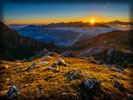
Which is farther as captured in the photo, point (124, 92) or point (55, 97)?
point (124, 92)

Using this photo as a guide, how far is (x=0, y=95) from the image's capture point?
32.4ft

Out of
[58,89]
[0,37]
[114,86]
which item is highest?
[0,37]

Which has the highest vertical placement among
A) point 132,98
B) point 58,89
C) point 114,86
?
point 58,89

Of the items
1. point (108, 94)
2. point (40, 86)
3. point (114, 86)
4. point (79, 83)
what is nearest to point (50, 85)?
point (40, 86)

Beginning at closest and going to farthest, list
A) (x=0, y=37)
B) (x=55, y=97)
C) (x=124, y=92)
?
(x=55, y=97) → (x=124, y=92) → (x=0, y=37)

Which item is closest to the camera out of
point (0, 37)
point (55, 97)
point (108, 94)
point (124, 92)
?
point (55, 97)

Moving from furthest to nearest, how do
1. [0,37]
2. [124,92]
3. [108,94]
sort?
[0,37], [124,92], [108,94]

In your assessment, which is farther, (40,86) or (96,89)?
(40,86)

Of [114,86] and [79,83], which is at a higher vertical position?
[79,83]

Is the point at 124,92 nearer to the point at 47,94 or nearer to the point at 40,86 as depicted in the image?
the point at 47,94

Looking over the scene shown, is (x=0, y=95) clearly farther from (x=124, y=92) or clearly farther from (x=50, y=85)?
(x=124, y=92)

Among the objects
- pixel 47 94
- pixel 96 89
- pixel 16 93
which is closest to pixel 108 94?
pixel 96 89

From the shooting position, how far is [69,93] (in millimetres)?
9969

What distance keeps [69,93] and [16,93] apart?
19.7 feet
